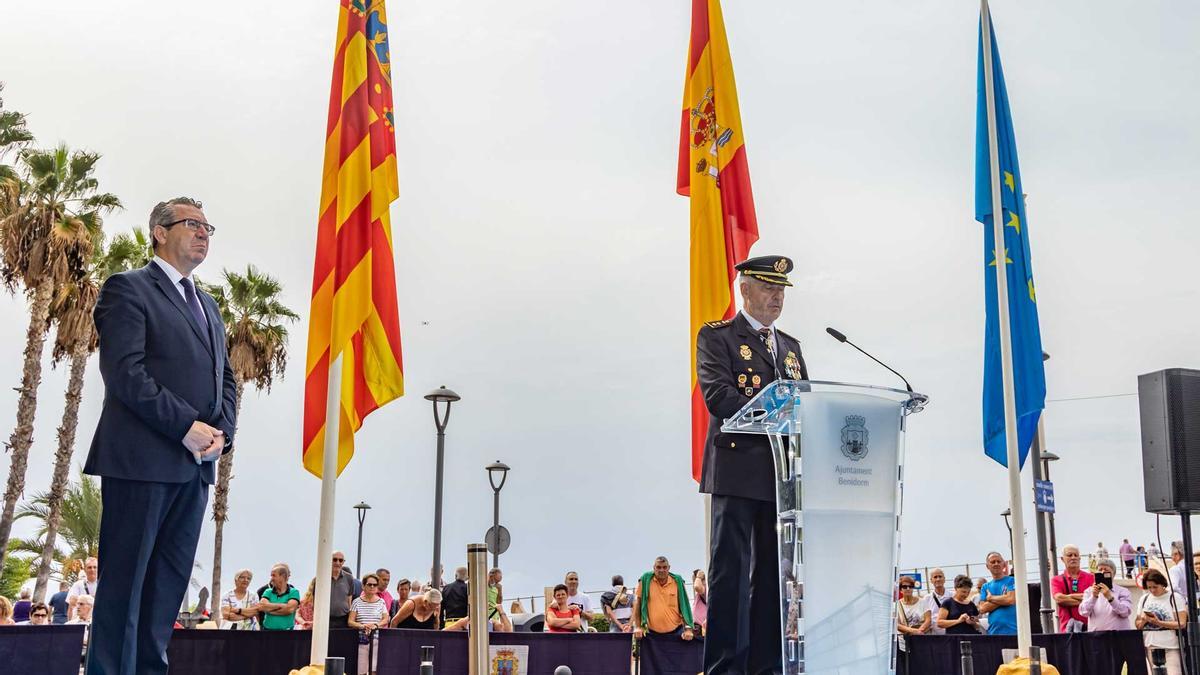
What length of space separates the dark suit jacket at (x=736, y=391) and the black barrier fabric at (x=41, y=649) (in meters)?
5.76

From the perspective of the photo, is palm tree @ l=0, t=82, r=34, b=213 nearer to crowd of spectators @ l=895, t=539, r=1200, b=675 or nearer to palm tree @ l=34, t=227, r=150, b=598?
palm tree @ l=34, t=227, r=150, b=598

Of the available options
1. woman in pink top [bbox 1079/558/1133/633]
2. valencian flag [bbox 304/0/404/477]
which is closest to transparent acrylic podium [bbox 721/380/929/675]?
valencian flag [bbox 304/0/404/477]

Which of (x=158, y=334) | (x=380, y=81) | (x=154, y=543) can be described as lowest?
(x=154, y=543)

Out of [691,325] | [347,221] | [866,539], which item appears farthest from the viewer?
[691,325]

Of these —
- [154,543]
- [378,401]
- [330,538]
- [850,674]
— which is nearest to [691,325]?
[378,401]

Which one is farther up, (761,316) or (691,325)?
(691,325)

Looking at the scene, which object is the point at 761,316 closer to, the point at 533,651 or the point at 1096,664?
the point at 533,651

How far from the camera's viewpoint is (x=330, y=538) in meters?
6.39

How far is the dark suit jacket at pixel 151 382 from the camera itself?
3814 millimetres

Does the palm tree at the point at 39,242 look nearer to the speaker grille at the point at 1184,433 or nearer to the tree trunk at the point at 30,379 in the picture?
the tree trunk at the point at 30,379

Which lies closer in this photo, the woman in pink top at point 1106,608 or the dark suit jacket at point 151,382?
the dark suit jacket at point 151,382

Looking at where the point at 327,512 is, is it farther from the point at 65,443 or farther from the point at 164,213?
the point at 65,443

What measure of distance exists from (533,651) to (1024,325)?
5211 millimetres

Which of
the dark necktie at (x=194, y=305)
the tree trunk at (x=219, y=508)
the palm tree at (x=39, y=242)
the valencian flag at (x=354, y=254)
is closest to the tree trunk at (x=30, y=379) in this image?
the palm tree at (x=39, y=242)
